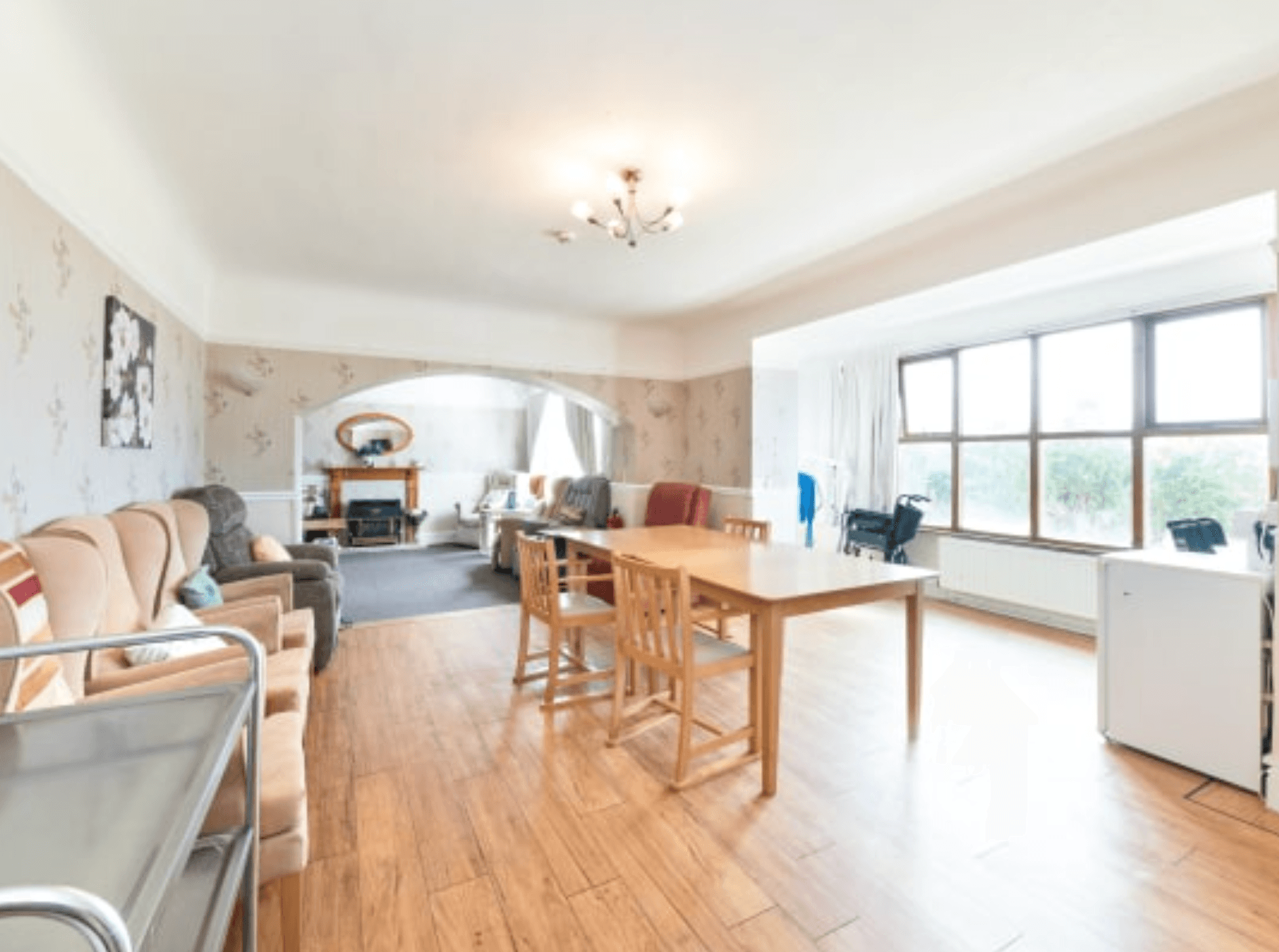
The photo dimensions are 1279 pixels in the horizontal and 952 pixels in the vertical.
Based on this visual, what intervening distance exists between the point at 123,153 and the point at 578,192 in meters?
1.92

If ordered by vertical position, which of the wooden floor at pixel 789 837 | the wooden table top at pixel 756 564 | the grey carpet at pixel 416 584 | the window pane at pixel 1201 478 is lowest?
the wooden floor at pixel 789 837

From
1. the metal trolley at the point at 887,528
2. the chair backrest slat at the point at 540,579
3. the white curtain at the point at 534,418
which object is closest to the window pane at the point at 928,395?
the metal trolley at the point at 887,528

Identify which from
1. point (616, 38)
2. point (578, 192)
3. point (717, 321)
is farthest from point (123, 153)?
point (717, 321)

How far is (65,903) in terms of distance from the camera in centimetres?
48

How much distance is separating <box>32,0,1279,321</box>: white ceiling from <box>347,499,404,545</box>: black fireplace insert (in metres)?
5.31

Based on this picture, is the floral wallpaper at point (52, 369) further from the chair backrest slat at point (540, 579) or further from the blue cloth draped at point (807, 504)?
the blue cloth draped at point (807, 504)

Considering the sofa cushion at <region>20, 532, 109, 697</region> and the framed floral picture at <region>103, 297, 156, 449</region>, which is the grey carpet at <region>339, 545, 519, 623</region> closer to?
the framed floral picture at <region>103, 297, 156, 449</region>

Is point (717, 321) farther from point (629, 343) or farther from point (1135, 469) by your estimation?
point (1135, 469)

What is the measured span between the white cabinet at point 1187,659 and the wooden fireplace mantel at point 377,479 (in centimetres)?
793

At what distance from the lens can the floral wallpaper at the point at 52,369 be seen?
5.72 ft

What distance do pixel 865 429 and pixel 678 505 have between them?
195 centimetres

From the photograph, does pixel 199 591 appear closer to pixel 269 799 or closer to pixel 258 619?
pixel 258 619

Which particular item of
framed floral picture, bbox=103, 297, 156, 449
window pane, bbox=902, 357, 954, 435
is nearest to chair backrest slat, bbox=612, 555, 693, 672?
framed floral picture, bbox=103, 297, 156, 449

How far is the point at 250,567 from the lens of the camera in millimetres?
3178
